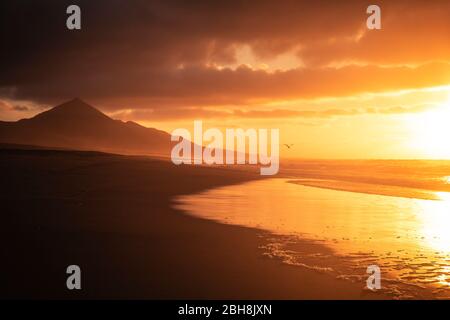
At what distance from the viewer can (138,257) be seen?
11609 mm

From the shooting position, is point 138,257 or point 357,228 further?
point 357,228

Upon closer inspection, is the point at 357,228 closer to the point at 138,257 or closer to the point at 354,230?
the point at 354,230

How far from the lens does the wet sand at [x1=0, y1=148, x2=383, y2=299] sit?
30.7ft

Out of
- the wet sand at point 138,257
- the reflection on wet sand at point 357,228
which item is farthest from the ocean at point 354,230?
the wet sand at point 138,257

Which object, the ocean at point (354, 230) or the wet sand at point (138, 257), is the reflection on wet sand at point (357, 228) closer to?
the ocean at point (354, 230)

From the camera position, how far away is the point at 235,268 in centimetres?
1100

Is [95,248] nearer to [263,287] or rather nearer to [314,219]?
[263,287]

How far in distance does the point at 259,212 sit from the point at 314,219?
2815mm

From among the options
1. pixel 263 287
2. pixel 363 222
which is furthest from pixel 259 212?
pixel 263 287

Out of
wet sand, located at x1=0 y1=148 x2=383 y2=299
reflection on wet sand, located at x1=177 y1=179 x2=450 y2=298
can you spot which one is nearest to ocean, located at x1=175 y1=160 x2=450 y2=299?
reflection on wet sand, located at x1=177 y1=179 x2=450 y2=298

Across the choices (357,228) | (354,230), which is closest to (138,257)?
(354,230)

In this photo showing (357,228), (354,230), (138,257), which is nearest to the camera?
(138,257)

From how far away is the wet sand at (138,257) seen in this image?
937 cm
